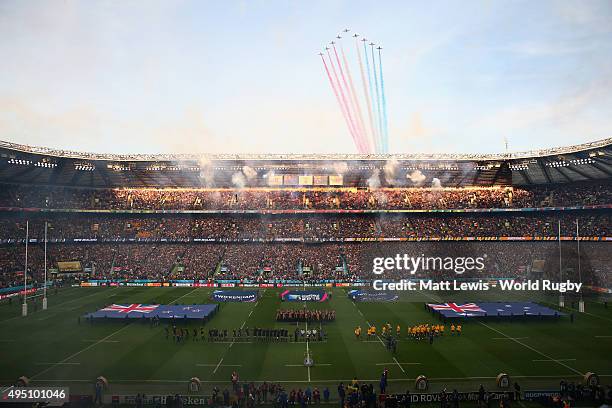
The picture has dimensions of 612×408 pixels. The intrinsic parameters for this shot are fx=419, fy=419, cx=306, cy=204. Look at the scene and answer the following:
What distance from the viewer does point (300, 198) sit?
69.3 m

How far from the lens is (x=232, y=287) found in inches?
2119

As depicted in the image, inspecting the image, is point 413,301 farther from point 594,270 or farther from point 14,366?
point 14,366

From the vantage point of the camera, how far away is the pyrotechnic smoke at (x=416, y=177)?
6572 cm

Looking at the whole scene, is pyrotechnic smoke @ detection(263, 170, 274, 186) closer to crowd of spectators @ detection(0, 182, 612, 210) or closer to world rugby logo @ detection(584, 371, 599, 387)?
crowd of spectators @ detection(0, 182, 612, 210)

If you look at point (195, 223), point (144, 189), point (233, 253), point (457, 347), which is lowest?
point (457, 347)

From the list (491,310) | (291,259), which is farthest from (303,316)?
(291,259)

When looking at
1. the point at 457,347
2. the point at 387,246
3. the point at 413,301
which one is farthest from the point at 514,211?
the point at 457,347

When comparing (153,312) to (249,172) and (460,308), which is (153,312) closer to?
(460,308)

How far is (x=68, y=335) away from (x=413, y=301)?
31.3m

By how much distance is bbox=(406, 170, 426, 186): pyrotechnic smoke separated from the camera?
65719mm

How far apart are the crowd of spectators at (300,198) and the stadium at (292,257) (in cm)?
31

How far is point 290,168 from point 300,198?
21.1ft

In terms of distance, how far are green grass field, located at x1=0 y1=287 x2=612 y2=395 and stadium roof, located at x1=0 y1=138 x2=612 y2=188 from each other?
81.2ft

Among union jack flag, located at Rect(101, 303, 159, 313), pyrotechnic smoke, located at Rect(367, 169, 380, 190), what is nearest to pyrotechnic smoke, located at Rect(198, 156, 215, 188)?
pyrotechnic smoke, located at Rect(367, 169, 380, 190)
